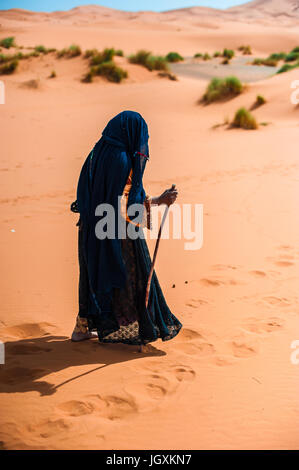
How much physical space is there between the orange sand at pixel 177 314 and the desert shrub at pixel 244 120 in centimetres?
97

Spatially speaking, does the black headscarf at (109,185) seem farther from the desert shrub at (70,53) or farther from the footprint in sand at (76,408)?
the desert shrub at (70,53)

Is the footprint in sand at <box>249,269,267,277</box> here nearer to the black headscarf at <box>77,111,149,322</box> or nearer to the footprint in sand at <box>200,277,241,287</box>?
the footprint in sand at <box>200,277,241,287</box>

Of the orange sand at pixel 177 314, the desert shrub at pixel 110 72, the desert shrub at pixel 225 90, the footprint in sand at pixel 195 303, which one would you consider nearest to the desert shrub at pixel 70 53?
the desert shrub at pixel 110 72

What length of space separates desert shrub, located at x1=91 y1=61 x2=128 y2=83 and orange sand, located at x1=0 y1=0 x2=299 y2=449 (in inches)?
409

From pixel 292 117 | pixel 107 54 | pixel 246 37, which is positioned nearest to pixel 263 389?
pixel 292 117

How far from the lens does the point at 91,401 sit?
3.23 metres

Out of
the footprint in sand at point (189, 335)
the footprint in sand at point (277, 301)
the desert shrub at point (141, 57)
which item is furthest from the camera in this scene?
the desert shrub at point (141, 57)

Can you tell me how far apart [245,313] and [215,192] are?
165 inches

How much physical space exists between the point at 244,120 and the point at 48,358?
11.4m

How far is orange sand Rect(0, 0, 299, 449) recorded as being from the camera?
3037 millimetres

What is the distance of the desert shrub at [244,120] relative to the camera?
13.7m

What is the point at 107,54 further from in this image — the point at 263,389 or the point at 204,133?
the point at 263,389

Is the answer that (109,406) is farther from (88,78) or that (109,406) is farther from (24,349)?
(88,78)

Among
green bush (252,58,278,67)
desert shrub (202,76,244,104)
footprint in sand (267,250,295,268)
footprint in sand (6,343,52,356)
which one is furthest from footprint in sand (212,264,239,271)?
green bush (252,58,278,67)
